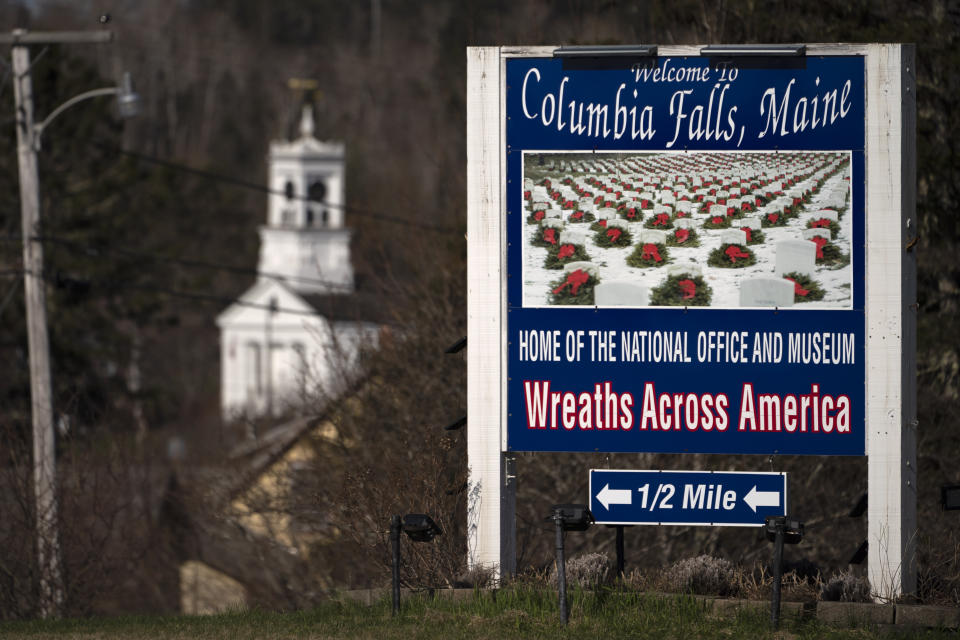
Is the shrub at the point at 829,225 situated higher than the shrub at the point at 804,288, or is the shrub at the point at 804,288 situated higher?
the shrub at the point at 829,225

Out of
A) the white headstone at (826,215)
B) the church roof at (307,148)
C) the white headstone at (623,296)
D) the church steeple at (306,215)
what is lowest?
the white headstone at (623,296)

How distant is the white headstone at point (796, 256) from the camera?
10.5 metres

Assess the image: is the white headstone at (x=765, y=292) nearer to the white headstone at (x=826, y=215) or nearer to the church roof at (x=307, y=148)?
the white headstone at (x=826, y=215)

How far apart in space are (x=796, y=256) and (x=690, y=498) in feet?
6.04

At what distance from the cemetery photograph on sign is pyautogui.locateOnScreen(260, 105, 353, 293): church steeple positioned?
53729 millimetres

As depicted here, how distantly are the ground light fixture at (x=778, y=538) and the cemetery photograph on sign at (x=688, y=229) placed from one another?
5.50ft

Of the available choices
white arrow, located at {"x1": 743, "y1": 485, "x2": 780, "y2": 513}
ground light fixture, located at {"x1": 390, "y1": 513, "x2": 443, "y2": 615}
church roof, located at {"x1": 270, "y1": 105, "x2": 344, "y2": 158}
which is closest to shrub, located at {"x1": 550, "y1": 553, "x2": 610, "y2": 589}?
ground light fixture, located at {"x1": 390, "y1": 513, "x2": 443, "y2": 615}

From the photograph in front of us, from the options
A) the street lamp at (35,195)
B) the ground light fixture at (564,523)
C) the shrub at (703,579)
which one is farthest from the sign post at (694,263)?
the street lamp at (35,195)

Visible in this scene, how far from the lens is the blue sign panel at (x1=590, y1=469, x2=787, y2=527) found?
1046 centimetres

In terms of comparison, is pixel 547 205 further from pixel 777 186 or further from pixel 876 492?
pixel 876 492

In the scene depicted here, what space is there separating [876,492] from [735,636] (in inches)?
65.9

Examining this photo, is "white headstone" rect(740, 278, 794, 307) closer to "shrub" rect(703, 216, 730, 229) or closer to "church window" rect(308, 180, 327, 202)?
"shrub" rect(703, 216, 730, 229)

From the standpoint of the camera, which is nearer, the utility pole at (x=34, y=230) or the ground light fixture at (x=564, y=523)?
the ground light fixture at (x=564, y=523)

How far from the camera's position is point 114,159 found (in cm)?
5016
